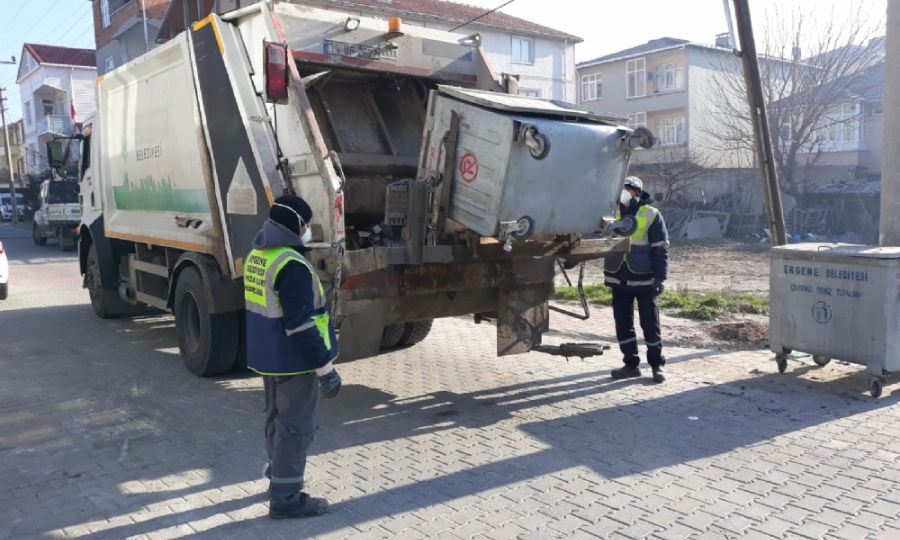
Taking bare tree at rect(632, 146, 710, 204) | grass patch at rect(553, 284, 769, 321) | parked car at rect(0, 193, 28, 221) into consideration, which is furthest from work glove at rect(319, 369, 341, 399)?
parked car at rect(0, 193, 28, 221)

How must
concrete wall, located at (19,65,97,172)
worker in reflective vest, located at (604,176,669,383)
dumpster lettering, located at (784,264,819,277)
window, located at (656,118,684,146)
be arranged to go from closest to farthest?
dumpster lettering, located at (784,264,819,277) → worker in reflective vest, located at (604,176,669,383) → window, located at (656,118,684,146) → concrete wall, located at (19,65,97,172)

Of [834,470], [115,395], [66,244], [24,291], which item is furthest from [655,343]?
[66,244]

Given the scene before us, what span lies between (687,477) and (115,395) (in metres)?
4.56

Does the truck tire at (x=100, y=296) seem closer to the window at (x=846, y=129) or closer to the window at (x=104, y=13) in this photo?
the window at (x=104, y=13)

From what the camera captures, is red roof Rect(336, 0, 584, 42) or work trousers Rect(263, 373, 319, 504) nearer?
work trousers Rect(263, 373, 319, 504)

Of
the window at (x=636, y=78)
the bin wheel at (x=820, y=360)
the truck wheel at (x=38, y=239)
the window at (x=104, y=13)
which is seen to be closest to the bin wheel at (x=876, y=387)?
the bin wheel at (x=820, y=360)

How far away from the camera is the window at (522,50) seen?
34.3 meters

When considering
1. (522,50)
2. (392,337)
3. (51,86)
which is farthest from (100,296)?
(51,86)

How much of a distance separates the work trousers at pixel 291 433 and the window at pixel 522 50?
1273 inches

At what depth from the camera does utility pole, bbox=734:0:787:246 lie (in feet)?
23.5

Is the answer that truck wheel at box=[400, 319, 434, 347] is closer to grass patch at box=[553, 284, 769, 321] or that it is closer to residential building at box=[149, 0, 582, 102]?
grass patch at box=[553, 284, 769, 321]

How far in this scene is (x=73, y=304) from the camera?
38.1 feet

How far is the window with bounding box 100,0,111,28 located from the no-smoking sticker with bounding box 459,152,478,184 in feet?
103

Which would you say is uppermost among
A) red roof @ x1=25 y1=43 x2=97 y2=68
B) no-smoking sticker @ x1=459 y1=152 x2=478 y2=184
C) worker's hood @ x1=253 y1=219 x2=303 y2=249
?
red roof @ x1=25 y1=43 x2=97 y2=68
